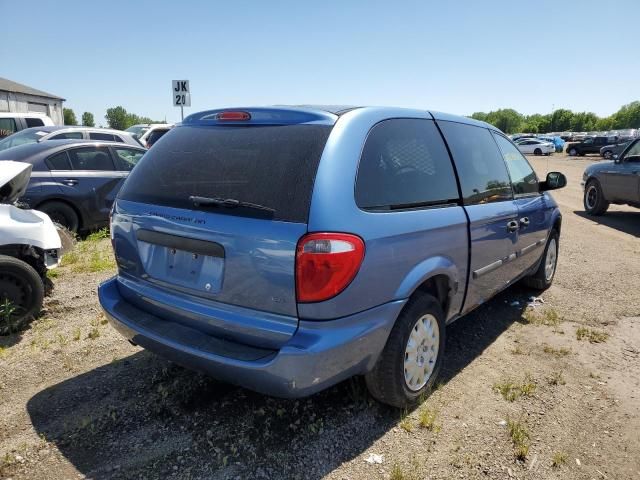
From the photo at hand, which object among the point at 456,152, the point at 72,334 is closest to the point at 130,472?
the point at 72,334

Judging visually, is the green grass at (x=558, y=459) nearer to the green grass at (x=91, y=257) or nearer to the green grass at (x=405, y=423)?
the green grass at (x=405, y=423)

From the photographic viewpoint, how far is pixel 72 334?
3.88m

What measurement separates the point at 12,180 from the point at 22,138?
6961 mm

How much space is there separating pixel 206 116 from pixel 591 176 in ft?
33.1

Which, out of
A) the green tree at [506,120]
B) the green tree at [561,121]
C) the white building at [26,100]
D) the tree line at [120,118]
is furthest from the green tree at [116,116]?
the green tree at [561,121]

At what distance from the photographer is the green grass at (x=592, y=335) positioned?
3945 mm

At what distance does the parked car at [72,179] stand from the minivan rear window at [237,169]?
4.47 meters

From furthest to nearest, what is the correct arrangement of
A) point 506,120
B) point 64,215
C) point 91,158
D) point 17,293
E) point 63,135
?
point 506,120, point 63,135, point 91,158, point 64,215, point 17,293

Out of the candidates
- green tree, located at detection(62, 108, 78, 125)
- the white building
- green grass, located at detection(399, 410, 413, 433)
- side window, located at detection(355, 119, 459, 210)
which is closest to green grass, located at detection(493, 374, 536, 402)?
green grass, located at detection(399, 410, 413, 433)

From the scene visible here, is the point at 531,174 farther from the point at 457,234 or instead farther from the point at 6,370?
the point at 6,370

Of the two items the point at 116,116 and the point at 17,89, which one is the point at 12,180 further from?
the point at 116,116

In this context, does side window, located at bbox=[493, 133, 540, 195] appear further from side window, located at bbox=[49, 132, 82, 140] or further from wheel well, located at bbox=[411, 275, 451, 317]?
side window, located at bbox=[49, 132, 82, 140]

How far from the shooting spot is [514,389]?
3.13 m

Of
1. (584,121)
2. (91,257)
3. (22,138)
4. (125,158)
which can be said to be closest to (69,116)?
(22,138)
